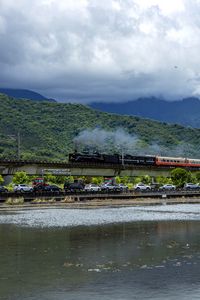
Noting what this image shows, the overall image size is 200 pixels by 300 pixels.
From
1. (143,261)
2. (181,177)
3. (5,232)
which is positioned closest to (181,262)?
(143,261)

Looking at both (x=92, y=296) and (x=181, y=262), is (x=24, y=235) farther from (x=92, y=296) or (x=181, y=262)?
(x=92, y=296)

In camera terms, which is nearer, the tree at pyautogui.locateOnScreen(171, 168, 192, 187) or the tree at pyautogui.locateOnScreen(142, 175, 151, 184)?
the tree at pyautogui.locateOnScreen(171, 168, 192, 187)

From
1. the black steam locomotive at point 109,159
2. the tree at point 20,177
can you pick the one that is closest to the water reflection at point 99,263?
the tree at point 20,177

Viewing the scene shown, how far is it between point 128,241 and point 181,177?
97187 millimetres

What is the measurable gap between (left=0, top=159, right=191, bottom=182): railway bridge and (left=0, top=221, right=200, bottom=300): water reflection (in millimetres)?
69087

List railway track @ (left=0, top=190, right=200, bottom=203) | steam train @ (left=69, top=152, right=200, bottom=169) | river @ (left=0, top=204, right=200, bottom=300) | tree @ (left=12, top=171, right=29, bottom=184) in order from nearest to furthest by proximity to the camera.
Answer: river @ (left=0, top=204, right=200, bottom=300) < railway track @ (left=0, top=190, right=200, bottom=203) < tree @ (left=12, top=171, right=29, bottom=184) < steam train @ (left=69, top=152, right=200, bottom=169)

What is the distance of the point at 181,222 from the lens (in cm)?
5622

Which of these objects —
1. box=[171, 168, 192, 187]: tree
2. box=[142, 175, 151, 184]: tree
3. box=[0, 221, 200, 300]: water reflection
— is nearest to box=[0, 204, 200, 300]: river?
box=[0, 221, 200, 300]: water reflection

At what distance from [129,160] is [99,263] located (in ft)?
362

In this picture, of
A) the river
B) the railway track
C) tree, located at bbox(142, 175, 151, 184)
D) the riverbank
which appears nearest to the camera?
the river

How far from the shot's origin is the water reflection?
24.5m

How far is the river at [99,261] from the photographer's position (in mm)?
24531

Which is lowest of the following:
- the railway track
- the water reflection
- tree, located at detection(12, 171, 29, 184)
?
the water reflection

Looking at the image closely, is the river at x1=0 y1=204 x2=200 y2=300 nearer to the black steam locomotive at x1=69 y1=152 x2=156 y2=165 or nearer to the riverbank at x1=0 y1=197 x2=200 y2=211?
the riverbank at x1=0 y1=197 x2=200 y2=211
